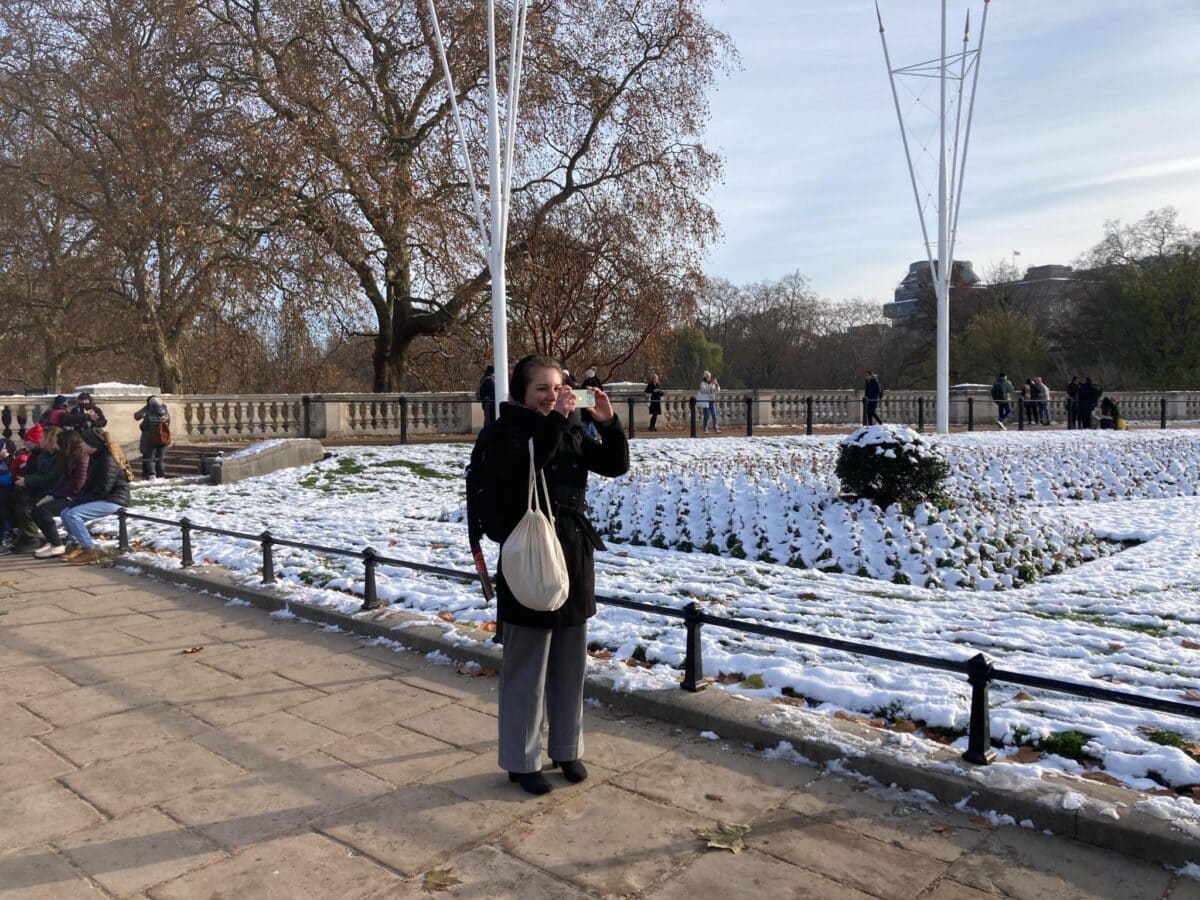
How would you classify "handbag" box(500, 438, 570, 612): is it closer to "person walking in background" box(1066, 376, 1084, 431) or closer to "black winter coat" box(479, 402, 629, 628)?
"black winter coat" box(479, 402, 629, 628)

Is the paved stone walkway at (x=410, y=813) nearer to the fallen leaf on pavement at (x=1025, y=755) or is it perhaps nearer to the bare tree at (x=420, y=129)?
the fallen leaf on pavement at (x=1025, y=755)

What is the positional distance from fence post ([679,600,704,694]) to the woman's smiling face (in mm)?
1553

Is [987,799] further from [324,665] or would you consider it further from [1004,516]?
[1004,516]

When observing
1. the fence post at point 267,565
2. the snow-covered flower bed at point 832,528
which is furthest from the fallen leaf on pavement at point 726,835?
the snow-covered flower bed at point 832,528

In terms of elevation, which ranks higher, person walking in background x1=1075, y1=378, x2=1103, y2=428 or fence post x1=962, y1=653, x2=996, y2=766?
person walking in background x1=1075, y1=378, x2=1103, y2=428

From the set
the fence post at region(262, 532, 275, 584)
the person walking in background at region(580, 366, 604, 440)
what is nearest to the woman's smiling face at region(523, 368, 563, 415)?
the person walking in background at region(580, 366, 604, 440)

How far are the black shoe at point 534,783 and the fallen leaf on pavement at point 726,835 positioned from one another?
677 millimetres

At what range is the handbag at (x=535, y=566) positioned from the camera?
3.47 m

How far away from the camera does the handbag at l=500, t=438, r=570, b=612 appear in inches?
137

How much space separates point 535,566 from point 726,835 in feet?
4.12

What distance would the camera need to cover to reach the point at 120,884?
3.11 metres

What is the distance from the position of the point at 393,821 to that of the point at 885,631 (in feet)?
12.8

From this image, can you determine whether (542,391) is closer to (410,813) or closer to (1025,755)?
(410,813)

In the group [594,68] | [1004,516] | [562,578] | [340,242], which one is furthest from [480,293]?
[562,578]
